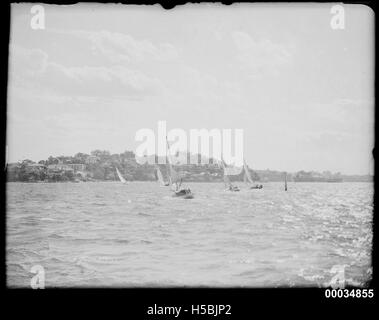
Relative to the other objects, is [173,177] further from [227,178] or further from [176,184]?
[227,178]

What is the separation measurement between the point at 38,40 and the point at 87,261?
4.34ft

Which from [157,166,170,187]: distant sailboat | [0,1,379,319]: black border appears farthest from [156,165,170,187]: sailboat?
[0,1,379,319]: black border

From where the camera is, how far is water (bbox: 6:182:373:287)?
264cm

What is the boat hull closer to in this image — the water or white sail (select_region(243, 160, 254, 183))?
the water

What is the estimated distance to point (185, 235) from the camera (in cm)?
272

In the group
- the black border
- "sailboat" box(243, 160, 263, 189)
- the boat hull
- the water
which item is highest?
"sailboat" box(243, 160, 263, 189)

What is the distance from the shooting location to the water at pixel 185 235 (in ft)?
8.66

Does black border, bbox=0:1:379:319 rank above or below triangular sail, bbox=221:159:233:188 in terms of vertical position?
below
